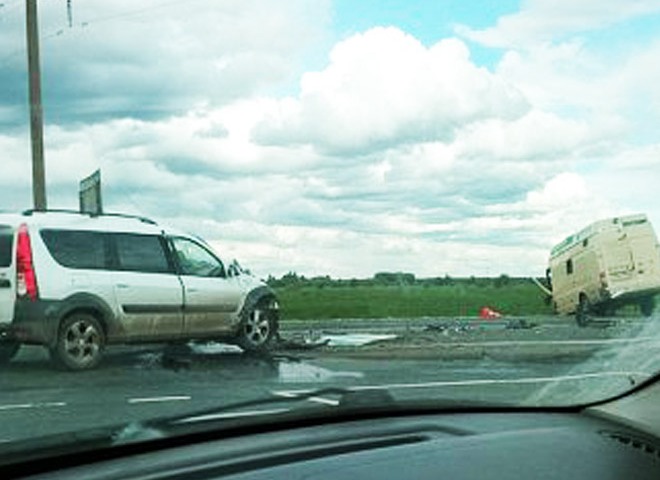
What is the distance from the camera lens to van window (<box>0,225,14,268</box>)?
136 inches

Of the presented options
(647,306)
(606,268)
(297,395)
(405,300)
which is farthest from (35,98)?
(647,306)

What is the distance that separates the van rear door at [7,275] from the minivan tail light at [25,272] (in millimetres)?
18

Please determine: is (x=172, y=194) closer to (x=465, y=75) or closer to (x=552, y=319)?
(x=465, y=75)

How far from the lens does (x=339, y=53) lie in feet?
12.3

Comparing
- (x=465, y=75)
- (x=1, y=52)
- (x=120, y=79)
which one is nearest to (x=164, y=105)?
(x=120, y=79)

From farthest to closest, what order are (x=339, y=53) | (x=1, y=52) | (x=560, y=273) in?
(x=560, y=273)
(x=339, y=53)
(x=1, y=52)

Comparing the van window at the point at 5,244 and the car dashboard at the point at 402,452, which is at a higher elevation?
the van window at the point at 5,244

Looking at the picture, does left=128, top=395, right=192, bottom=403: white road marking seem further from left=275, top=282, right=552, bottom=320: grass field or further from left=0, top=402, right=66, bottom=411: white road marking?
left=275, top=282, right=552, bottom=320: grass field

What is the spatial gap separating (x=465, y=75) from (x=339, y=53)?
475mm

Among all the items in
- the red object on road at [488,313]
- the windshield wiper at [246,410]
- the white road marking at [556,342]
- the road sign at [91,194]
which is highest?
the road sign at [91,194]

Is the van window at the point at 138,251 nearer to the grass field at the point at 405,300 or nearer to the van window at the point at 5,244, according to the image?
the van window at the point at 5,244

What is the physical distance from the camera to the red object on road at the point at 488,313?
4379 millimetres

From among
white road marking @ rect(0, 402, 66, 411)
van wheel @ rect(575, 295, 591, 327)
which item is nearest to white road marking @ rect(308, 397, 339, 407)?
white road marking @ rect(0, 402, 66, 411)

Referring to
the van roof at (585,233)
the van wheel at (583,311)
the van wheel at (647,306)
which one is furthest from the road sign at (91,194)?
the van wheel at (647,306)
